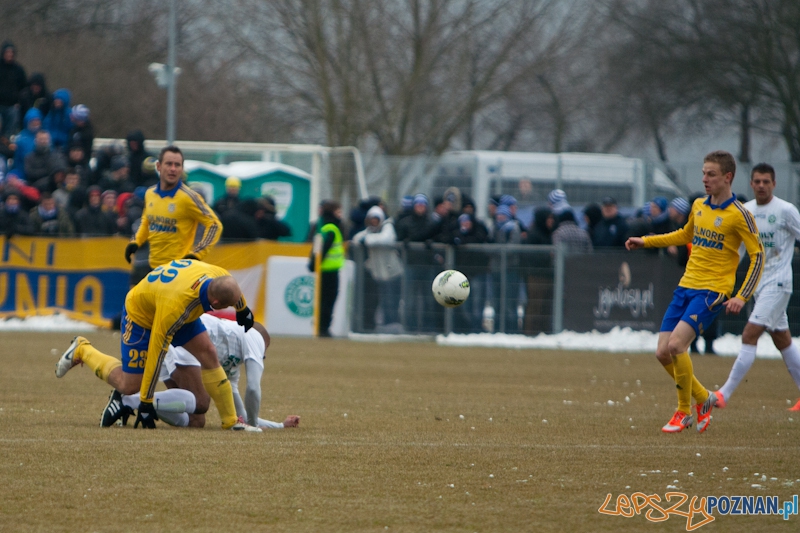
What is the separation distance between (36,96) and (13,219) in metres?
4.56

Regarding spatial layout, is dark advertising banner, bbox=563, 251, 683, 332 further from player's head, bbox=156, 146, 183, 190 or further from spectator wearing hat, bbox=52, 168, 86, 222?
spectator wearing hat, bbox=52, 168, 86, 222

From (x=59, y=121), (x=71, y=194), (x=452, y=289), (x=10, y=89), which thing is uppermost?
(x=10, y=89)

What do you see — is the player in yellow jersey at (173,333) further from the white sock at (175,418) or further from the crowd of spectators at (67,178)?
the crowd of spectators at (67,178)

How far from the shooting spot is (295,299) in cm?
1817

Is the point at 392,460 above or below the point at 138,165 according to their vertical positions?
below

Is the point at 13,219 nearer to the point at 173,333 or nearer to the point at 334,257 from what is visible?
the point at 334,257

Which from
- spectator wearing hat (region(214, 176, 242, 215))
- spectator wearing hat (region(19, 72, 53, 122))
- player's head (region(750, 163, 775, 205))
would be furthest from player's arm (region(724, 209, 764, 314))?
spectator wearing hat (region(19, 72, 53, 122))

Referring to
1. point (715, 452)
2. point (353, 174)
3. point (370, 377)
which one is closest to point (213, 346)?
point (715, 452)

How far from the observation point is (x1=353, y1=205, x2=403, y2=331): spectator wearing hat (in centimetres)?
1797

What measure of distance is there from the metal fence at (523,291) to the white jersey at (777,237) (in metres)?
6.66

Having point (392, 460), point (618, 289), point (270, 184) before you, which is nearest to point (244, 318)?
point (392, 460)

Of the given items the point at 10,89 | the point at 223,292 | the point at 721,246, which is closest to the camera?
the point at 223,292


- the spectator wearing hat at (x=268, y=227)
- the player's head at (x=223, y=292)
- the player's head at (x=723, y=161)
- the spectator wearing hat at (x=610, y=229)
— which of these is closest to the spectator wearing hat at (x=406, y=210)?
the spectator wearing hat at (x=268, y=227)

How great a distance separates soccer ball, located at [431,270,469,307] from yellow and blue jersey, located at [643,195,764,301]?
6.02ft
